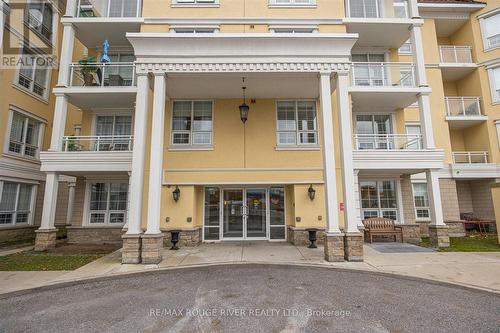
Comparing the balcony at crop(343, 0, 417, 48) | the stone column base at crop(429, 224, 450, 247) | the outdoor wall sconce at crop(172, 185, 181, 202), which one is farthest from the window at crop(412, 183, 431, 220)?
the outdoor wall sconce at crop(172, 185, 181, 202)

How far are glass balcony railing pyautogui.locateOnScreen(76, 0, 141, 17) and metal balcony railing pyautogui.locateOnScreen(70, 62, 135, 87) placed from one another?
9.00ft

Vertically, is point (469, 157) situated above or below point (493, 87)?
below

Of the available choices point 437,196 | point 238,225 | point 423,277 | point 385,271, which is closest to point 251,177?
point 238,225

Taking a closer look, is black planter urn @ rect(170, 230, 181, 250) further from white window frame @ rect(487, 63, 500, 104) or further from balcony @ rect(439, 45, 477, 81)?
white window frame @ rect(487, 63, 500, 104)

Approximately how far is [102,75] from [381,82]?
510 inches

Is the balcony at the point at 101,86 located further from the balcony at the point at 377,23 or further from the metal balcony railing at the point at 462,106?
the metal balcony railing at the point at 462,106

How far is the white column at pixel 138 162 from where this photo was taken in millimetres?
7758

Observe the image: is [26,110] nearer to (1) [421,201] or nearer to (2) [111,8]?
(2) [111,8]

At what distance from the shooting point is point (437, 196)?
1028 centimetres

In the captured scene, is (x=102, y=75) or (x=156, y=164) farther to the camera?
(x=102, y=75)

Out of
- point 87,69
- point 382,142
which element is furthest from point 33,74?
point 382,142

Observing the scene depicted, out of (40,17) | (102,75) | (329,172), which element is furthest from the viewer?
(40,17)

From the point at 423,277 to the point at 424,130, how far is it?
6.96m

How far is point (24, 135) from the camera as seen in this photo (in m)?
12.8
